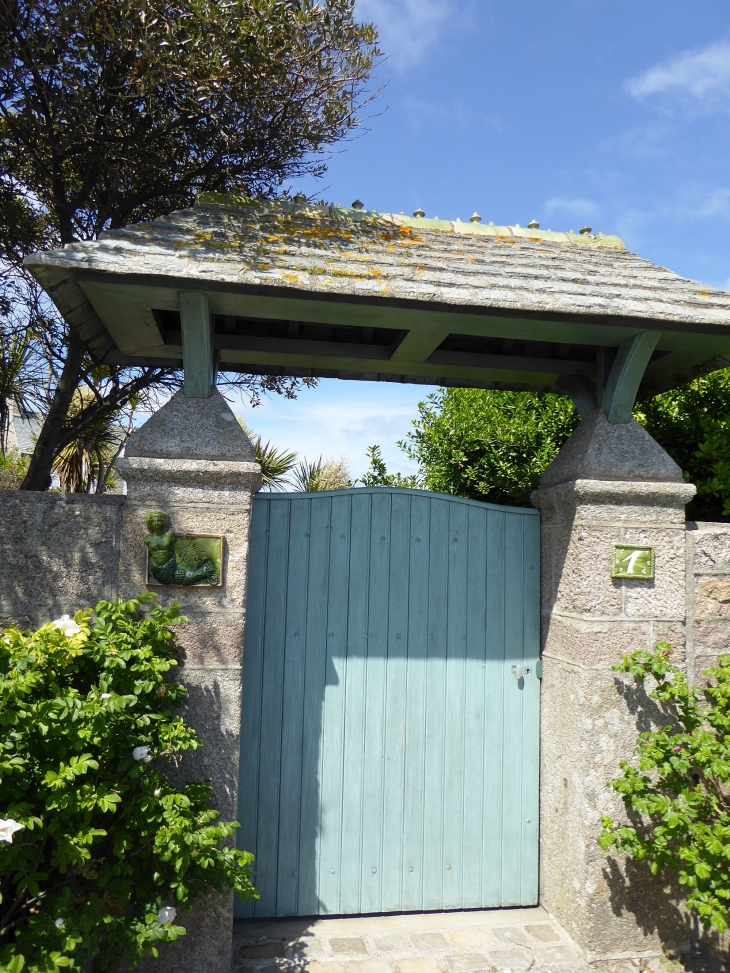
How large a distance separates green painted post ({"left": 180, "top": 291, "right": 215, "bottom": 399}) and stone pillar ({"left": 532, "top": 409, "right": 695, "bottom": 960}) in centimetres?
189

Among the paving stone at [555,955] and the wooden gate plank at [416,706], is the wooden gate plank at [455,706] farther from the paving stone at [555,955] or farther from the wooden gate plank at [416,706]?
the paving stone at [555,955]

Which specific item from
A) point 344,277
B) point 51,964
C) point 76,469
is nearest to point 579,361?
point 344,277

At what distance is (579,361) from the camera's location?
388cm

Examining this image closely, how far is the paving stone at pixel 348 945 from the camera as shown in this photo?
3.07 m

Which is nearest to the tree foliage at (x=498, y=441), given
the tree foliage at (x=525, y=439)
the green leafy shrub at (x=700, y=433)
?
the tree foliage at (x=525, y=439)

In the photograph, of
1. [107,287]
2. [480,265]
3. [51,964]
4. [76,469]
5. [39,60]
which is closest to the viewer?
[51,964]

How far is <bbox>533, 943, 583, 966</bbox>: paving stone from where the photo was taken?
3.05 metres

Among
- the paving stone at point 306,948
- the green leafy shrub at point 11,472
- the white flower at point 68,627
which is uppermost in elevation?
the green leafy shrub at point 11,472

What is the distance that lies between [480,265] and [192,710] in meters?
2.60

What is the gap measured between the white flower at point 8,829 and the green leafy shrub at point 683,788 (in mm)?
2423

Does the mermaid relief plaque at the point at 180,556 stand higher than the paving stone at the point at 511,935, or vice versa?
the mermaid relief plaque at the point at 180,556

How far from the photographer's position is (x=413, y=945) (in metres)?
3.15

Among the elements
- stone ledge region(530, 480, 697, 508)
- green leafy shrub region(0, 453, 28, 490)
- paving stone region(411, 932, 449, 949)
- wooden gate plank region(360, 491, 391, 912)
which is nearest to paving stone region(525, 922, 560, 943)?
paving stone region(411, 932, 449, 949)

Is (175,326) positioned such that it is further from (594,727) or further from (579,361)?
(594,727)
